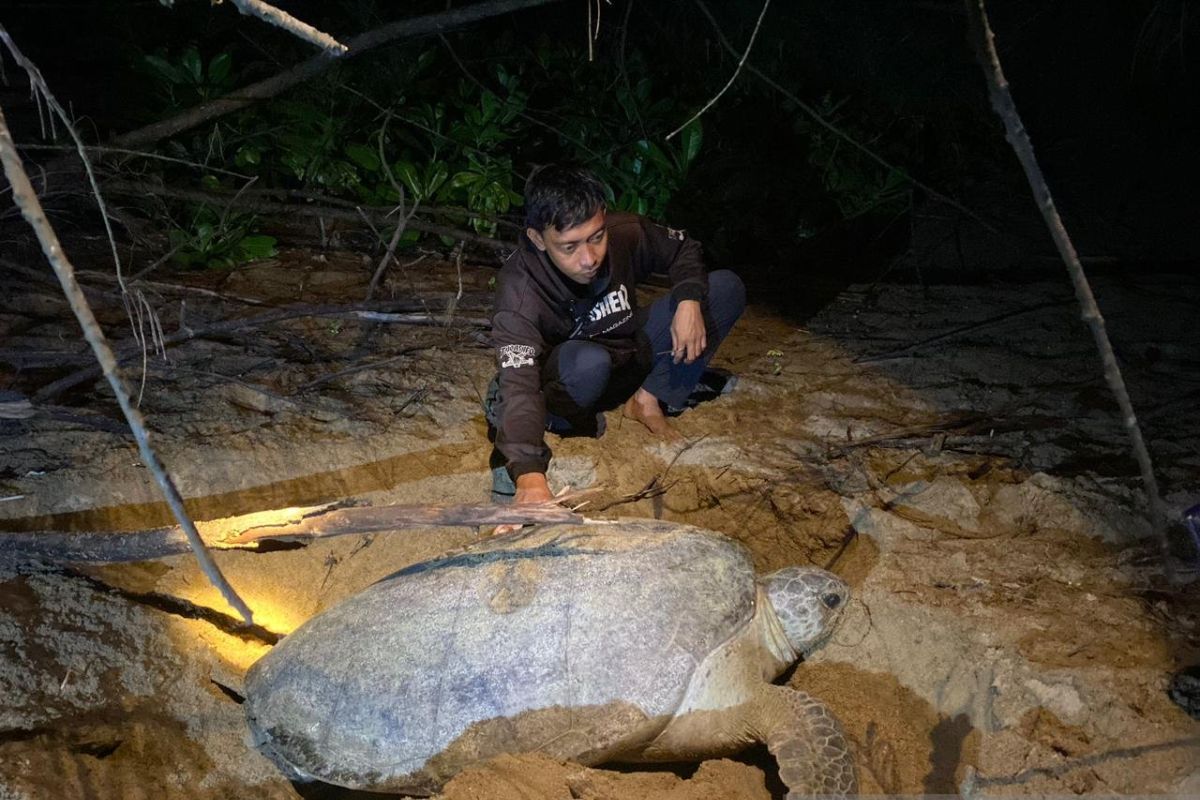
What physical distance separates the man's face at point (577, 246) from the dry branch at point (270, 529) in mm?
723

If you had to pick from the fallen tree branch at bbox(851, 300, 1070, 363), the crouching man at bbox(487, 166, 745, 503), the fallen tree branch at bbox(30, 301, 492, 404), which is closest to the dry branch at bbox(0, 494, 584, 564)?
the crouching man at bbox(487, 166, 745, 503)

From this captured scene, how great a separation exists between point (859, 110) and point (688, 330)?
3593mm

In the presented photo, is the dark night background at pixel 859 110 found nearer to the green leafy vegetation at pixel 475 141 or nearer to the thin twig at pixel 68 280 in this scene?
the green leafy vegetation at pixel 475 141

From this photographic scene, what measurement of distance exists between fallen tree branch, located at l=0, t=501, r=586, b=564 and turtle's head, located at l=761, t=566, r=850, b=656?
60 cm

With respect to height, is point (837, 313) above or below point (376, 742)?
above

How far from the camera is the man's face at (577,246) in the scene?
2270 millimetres

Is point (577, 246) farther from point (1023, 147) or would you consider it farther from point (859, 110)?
point (859, 110)

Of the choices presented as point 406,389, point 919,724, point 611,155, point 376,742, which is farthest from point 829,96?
point 376,742

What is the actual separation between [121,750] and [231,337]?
6.38 feet

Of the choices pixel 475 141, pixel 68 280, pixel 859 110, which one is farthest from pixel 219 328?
pixel 859 110

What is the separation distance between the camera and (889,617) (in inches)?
84.7

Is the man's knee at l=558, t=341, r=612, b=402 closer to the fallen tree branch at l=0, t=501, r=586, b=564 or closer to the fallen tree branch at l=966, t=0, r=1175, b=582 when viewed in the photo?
the fallen tree branch at l=0, t=501, r=586, b=564

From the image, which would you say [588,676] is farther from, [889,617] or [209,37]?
[209,37]

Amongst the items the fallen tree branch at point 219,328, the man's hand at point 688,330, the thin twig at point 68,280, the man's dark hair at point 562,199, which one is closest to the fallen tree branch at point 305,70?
the fallen tree branch at point 219,328
